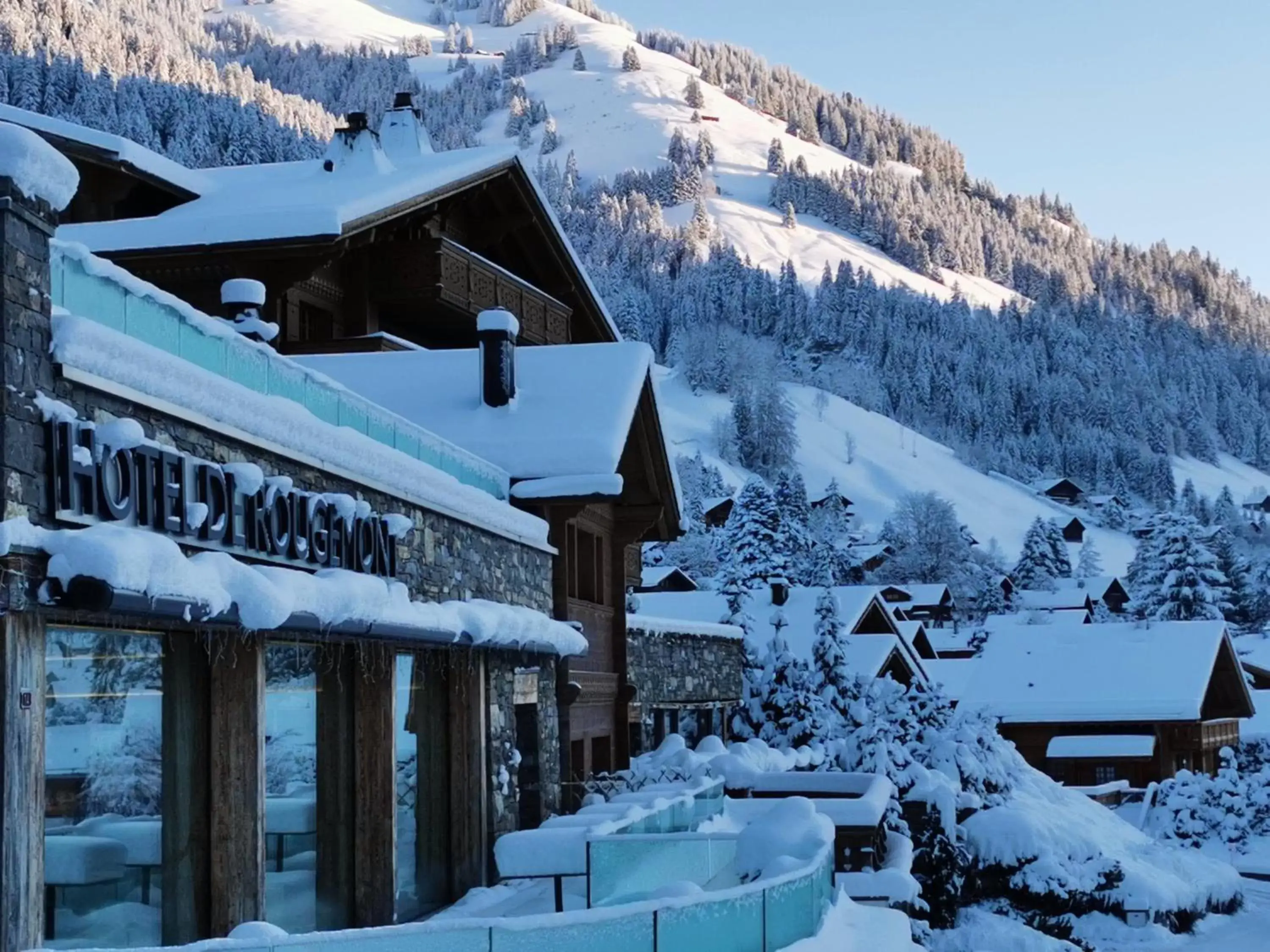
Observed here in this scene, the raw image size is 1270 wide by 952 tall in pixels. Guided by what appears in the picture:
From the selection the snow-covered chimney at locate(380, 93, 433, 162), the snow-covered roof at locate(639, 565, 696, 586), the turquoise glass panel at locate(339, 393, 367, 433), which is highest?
the snow-covered chimney at locate(380, 93, 433, 162)

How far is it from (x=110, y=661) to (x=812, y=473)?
444ft

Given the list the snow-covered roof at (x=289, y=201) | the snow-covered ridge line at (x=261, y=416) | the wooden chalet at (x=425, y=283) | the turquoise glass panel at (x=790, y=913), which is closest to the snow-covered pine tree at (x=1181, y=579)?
the wooden chalet at (x=425, y=283)

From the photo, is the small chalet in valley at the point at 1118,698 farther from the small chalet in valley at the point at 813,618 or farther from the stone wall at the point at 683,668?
the stone wall at the point at 683,668

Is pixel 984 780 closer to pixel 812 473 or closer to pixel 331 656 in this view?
pixel 331 656

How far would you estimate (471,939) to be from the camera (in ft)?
26.5

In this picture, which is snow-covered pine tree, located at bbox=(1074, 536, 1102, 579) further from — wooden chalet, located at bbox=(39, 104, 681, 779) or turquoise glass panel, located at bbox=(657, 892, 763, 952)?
turquoise glass panel, located at bbox=(657, 892, 763, 952)

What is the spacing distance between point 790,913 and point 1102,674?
134 feet

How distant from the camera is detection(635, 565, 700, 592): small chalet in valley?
79.9 m

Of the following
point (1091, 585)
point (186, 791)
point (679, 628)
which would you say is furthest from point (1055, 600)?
point (186, 791)

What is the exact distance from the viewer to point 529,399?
763 inches

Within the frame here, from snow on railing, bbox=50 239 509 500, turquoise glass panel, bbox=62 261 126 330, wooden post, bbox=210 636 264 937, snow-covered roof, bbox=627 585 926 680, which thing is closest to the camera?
turquoise glass panel, bbox=62 261 126 330

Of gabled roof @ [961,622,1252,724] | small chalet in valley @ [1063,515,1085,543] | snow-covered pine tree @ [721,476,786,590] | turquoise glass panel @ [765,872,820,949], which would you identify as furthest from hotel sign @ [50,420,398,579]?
small chalet in valley @ [1063,515,1085,543]

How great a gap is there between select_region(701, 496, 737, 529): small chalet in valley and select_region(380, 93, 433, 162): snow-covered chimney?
8538 cm

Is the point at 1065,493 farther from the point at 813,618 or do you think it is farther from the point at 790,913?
the point at 790,913
